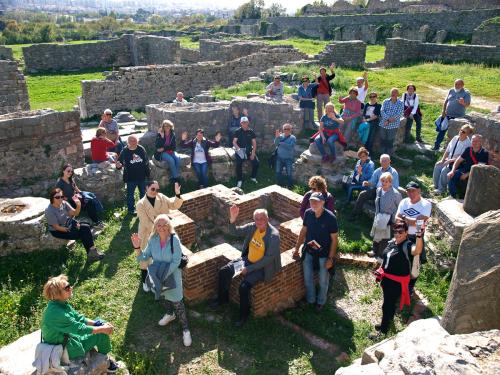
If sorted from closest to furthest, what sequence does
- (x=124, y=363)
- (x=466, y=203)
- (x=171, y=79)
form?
(x=124, y=363) → (x=466, y=203) → (x=171, y=79)

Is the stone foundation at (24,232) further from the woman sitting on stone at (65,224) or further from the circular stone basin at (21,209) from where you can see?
the woman sitting on stone at (65,224)

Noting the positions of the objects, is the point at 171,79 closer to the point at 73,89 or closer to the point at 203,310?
the point at 73,89

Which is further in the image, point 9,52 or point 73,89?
point 9,52

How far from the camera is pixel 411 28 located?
33.1 metres

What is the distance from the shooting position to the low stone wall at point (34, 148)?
396 inches

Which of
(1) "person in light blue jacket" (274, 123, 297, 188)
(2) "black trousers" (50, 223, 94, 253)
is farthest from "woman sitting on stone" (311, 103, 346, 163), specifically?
(2) "black trousers" (50, 223, 94, 253)

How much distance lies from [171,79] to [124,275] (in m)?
14.8

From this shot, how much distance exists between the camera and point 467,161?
8.91 metres

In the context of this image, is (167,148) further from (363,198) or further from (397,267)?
(397,267)

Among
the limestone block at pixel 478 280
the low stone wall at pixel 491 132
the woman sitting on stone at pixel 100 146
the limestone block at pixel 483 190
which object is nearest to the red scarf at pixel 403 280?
the limestone block at pixel 478 280

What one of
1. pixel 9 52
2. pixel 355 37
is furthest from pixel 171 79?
pixel 355 37

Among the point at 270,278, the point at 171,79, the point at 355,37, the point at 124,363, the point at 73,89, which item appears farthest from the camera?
the point at 355,37

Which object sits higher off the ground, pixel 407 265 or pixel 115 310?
pixel 407 265

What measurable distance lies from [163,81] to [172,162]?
11226mm
